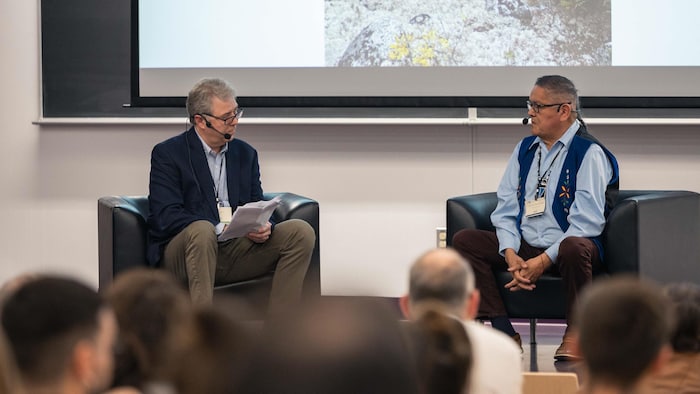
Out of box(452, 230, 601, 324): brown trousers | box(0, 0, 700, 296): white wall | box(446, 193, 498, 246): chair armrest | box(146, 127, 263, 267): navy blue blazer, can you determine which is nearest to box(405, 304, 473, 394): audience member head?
box(452, 230, 601, 324): brown trousers

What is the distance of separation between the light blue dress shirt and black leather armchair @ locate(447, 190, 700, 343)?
0.30 ft

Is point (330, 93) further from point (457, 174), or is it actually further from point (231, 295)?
point (231, 295)

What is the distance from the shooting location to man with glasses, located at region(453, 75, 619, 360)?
4301 millimetres

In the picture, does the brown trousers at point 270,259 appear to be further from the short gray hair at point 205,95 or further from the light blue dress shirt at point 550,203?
the light blue dress shirt at point 550,203

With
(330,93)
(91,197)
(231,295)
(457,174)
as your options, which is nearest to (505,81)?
(457,174)

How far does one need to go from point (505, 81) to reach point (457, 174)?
572mm

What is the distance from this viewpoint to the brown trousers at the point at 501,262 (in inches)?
165

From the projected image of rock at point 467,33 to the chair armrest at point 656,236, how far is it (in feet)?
3.86

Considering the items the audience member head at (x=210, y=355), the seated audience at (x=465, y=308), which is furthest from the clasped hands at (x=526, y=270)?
the audience member head at (x=210, y=355)

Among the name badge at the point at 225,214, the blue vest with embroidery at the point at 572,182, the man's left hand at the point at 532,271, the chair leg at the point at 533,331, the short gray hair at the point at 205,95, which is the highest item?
the short gray hair at the point at 205,95

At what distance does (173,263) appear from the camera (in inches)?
173

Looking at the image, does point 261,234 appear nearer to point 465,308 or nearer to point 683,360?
point 465,308

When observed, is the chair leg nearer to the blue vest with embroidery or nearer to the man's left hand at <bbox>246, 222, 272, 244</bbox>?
the blue vest with embroidery

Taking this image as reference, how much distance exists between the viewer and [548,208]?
178 inches
